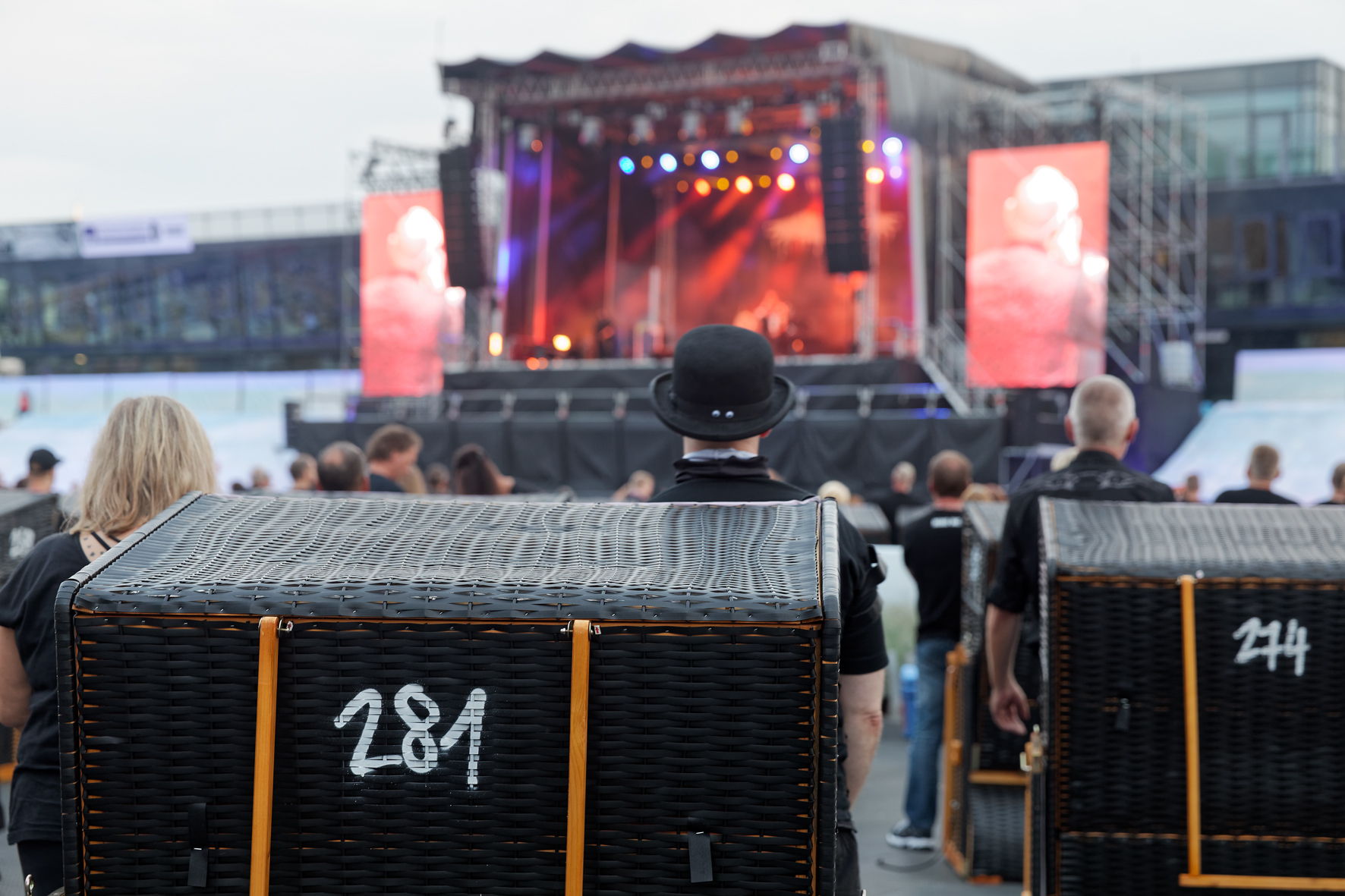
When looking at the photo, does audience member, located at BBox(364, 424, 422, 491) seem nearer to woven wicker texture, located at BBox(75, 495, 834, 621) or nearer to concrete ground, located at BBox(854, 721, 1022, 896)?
concrete ground, located at BBox(854, 721, 1022, 896)

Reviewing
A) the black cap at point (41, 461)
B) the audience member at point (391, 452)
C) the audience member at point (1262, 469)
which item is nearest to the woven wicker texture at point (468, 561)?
the audience member at point (391, 452)

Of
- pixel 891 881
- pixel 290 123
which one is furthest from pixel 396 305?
pixel 891 881

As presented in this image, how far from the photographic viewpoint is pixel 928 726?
505cm

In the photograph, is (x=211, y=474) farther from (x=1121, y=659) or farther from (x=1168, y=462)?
(x=1168, y=462)

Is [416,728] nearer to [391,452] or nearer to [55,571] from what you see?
[55,571]

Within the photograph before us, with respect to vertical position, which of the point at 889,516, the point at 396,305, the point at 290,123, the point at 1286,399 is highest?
the point at 290,123

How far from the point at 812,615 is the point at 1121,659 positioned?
130cm

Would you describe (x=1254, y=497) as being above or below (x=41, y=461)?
below

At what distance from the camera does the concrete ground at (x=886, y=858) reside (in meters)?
4.50

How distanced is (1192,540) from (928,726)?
2.71 meters

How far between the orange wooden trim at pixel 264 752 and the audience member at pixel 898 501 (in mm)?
7431

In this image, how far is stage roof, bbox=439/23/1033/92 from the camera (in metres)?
14.8

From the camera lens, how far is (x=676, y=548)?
1602mm

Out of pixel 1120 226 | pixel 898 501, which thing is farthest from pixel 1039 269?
pixel 898 501
